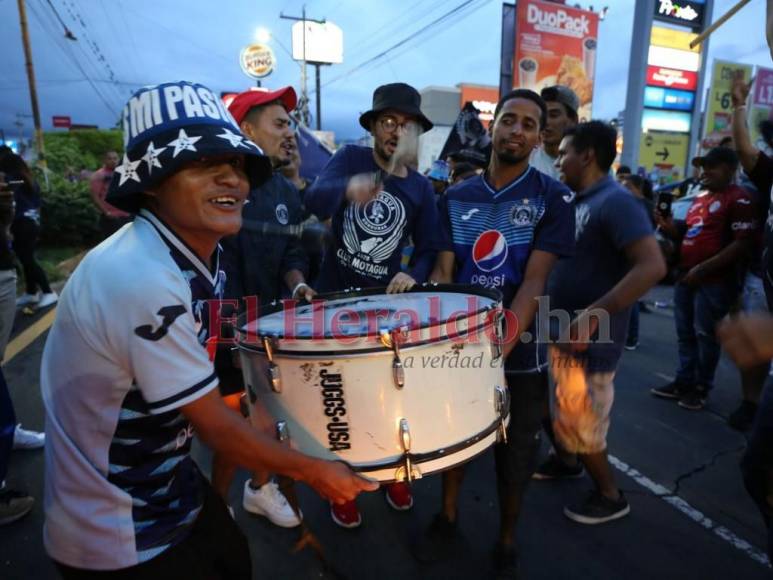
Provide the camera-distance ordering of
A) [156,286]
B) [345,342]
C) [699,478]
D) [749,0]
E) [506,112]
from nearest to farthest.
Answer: [156,286], [345,342], [749,0], [506,112], [699,478]

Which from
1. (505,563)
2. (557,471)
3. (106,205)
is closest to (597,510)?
(557,471)

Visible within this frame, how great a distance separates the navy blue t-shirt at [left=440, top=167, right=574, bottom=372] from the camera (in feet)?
7.20

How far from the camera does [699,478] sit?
3.07 meters

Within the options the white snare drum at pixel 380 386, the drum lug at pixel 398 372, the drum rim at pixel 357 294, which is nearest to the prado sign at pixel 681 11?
the drum rim at pixel 357 294

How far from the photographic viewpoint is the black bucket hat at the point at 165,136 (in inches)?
44.9

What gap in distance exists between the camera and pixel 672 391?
431cm

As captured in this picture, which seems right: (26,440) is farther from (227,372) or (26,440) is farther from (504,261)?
(504,261)

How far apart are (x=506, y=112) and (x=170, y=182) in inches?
66.4

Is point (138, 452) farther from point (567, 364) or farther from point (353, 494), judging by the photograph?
point (567, 364)

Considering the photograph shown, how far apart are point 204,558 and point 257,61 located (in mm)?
28409

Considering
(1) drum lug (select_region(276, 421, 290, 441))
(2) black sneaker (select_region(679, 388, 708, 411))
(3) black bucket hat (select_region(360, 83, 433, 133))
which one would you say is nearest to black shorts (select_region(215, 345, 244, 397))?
(1) drum lug (select_region(276, 421, 290, 441))

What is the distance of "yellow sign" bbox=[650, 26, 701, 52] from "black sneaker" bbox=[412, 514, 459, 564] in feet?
50.8

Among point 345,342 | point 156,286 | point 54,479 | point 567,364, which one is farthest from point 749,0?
point 54,479

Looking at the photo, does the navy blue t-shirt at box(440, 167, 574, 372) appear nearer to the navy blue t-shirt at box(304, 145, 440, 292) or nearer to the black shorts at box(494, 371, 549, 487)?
the black shorts at box(494, 371, 549, 487)
